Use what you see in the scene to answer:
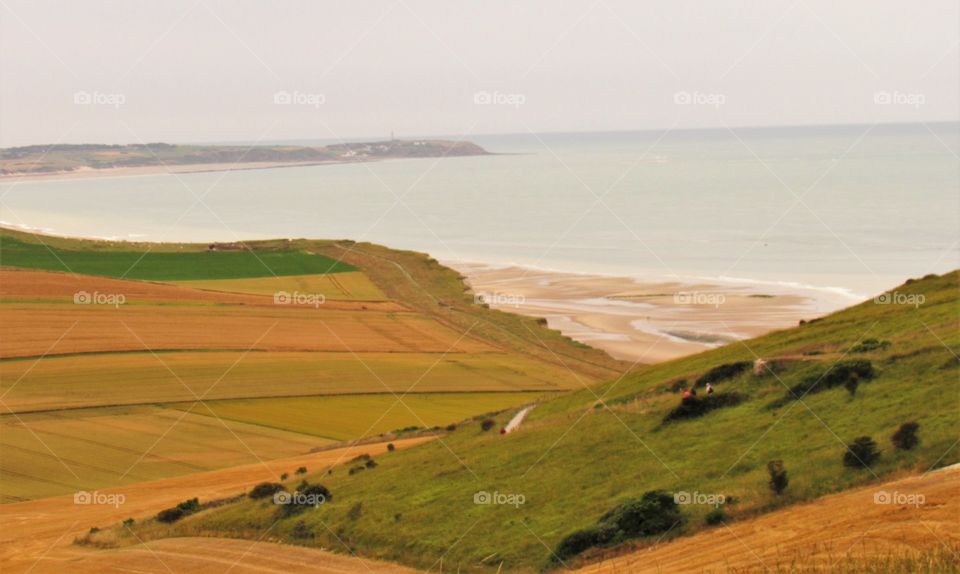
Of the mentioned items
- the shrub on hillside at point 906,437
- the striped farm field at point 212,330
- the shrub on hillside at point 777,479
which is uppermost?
the striped farm field at point 212,330

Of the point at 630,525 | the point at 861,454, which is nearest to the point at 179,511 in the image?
the point at 630,525

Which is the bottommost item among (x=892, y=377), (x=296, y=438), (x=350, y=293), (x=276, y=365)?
(x=892, y=377)

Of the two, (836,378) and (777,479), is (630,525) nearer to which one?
(777,479)

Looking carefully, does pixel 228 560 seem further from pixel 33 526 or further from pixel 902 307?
pixel 902 307

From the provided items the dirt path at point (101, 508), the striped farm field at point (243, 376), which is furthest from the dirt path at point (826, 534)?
the striped farm field at point (243, 376)

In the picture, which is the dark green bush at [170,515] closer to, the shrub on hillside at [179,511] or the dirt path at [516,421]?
the shrub on hillside at [179,511]

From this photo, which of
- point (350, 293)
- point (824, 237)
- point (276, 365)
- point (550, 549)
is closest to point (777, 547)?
point (550, 549)

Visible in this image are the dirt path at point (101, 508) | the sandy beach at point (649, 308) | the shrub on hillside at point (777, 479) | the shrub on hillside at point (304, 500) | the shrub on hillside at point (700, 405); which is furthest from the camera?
the sandy beach at point (649, 308)
